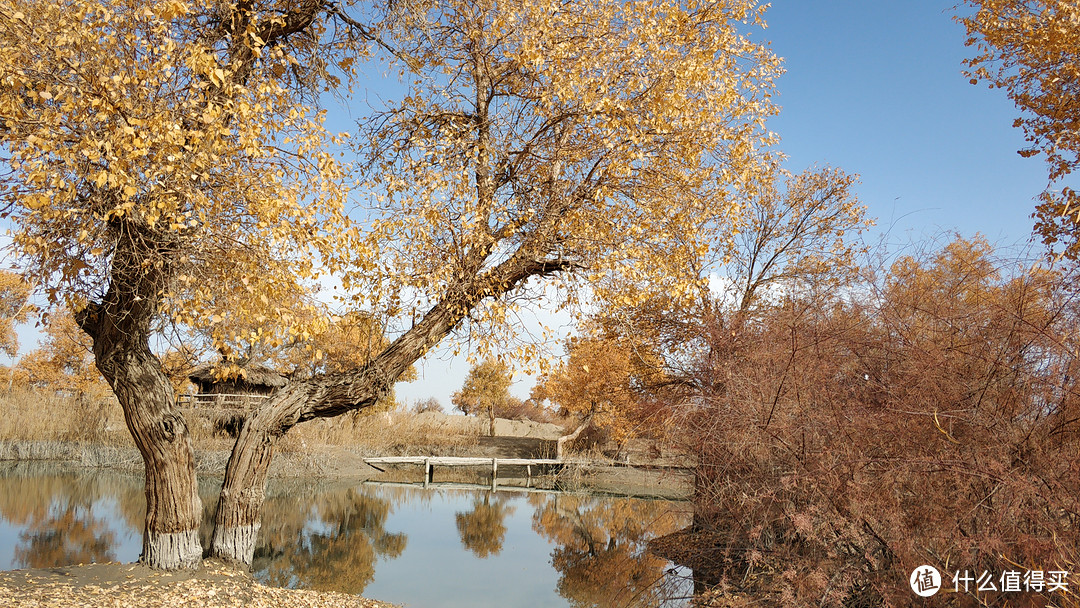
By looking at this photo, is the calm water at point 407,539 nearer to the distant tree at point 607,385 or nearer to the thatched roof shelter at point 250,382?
the distant tree at point 607,385

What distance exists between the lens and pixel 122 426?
24.4 meters

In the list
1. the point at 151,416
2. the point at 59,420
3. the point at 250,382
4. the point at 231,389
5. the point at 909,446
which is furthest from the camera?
the point at 231,389

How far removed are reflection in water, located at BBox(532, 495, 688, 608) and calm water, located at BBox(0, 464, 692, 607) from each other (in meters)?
0.03

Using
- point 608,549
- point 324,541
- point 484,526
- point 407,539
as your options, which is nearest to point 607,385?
point 484,526

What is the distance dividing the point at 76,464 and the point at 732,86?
23772mm

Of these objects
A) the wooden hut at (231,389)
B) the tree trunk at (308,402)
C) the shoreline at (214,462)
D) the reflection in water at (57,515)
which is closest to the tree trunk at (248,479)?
A: the tree trunk at (308,402)

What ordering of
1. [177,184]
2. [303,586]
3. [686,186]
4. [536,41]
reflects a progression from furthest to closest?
1. [303,586]
2. [686,186]
3. [536,41]
4. [177,184]

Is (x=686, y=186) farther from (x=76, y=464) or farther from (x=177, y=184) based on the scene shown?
(x=76, y=464)

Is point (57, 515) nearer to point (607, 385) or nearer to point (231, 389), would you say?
point (607, 385)

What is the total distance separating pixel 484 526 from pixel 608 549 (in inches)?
149

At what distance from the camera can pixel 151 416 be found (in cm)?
823

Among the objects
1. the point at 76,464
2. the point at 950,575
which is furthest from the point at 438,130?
the point at 76,464

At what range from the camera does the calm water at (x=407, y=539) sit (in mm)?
11234

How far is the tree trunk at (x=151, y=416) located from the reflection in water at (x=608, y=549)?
565cm
